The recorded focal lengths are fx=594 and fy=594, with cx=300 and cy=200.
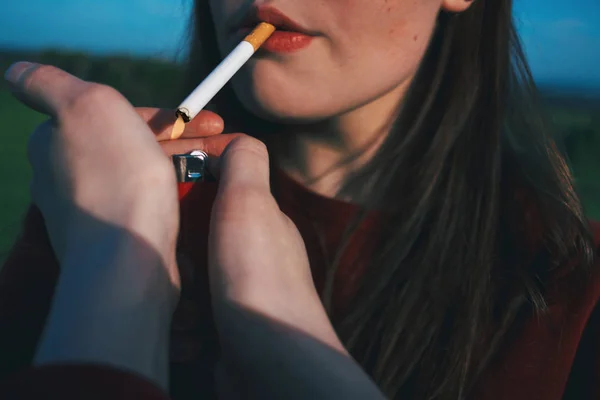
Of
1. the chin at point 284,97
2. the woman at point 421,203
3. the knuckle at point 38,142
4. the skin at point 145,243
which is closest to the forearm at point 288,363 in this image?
the skin at point 145,243

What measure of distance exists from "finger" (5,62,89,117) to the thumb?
137mm

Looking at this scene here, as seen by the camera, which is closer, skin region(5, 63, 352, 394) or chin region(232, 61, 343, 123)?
skin region(5, 63, 352, 394)

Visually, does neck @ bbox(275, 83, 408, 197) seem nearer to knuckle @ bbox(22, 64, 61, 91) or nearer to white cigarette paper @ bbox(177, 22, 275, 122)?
white cigarette paper @ bbox(177, 22, 275, 122)

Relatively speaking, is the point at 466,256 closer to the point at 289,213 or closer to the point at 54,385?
the point at 289,213

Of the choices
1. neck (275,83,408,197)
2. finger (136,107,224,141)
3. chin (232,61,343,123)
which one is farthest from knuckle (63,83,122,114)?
neck (275,83,408,197)

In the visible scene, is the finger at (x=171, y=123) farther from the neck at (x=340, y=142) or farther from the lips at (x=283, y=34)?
the neck at (x=340, y=142)

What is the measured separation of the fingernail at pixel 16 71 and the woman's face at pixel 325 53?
0.89 feet

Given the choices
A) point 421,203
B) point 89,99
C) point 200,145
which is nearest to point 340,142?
point 421,203

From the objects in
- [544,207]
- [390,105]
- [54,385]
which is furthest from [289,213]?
[54,385]

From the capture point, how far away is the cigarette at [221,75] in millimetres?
553

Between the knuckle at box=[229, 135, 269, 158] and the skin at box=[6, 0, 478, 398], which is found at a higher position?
the knuckle at box=[229, 135, 269, 158]

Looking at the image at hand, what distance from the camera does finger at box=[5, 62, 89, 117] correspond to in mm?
494

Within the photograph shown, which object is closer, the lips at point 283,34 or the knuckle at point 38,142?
the knuckle at point 38,142

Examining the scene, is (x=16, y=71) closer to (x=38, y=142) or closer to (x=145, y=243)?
(x=38, y=142)
